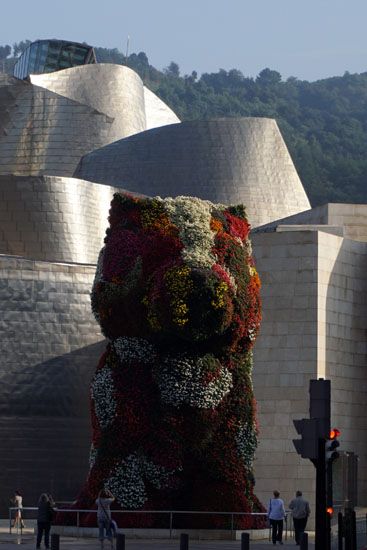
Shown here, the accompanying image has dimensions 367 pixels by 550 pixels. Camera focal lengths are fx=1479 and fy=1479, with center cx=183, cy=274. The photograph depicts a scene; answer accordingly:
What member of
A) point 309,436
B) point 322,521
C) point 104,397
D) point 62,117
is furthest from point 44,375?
point 309,436

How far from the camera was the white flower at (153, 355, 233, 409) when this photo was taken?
31.0 meters

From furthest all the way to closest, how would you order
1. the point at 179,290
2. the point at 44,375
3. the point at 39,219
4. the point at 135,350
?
the point at 39,219
the point at 44,375
the point at 135,350
the point at 179,290

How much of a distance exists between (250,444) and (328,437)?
12.6 m

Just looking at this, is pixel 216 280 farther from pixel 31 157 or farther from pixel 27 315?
pixel 31 157

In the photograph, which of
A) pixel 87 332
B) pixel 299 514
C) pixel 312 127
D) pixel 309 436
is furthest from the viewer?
pixel 312 127

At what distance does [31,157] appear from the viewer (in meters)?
57.9

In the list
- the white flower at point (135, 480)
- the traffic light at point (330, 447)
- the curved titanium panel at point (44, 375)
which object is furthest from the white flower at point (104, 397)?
the traffic light at point (330, 447)

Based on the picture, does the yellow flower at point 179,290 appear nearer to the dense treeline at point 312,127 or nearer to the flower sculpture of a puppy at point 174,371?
the flower sculpture of a puppy at point 174,371

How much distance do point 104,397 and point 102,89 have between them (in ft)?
114

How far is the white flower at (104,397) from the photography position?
31.6 m

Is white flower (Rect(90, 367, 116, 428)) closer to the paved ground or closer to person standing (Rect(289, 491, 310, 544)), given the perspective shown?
the paved ground

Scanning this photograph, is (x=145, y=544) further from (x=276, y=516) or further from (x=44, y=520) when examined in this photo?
(x=276, y=516)

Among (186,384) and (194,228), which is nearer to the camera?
(186,384)

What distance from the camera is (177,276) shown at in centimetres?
3036
